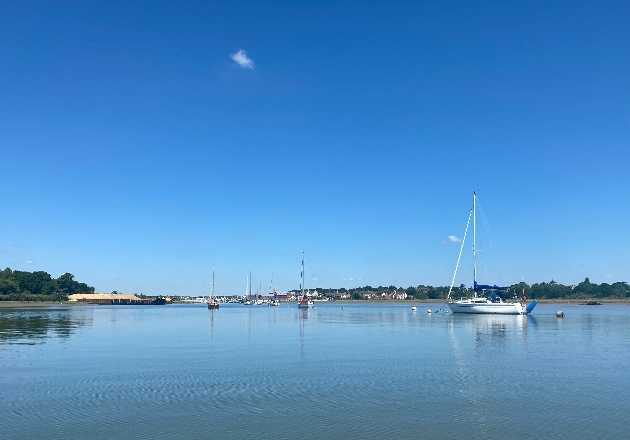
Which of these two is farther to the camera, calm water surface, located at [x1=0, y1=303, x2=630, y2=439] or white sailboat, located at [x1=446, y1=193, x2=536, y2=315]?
white sailboat, located at [x1=446, y1=193, x2=536, y2=315]

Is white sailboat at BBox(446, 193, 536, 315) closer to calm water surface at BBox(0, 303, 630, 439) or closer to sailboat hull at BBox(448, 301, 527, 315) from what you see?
sailboat hull at BBox(448, 301, 527, 315)

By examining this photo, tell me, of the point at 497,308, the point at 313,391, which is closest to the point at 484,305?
the point at 497,308

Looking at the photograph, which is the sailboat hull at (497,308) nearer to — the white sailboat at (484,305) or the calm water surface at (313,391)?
the white sailboat at (484,305)

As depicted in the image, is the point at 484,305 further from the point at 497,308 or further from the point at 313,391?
the point at 313,391

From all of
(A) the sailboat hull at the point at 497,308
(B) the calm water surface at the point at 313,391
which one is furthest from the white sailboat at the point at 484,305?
(B) the calm water surface at the point at 313,391

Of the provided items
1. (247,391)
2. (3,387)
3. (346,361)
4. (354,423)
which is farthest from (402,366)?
(3,387)

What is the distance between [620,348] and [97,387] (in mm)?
45645

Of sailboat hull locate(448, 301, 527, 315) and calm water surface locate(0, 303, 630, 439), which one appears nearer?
calm water surface locate(0, 303, 630, 439)

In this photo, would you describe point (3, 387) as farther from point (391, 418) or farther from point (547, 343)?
point (547, 343)

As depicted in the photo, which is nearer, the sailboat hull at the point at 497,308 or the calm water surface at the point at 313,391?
the calm water surface at the point at 313,391

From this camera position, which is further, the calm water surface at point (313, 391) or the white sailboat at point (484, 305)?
the white sailboat at point (484, 305)

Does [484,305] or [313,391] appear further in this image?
[484,305]

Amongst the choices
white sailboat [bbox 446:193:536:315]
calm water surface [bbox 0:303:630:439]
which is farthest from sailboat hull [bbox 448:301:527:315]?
calm water surface [bbox 0:303:630:439]

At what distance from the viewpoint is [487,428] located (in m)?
21.4
